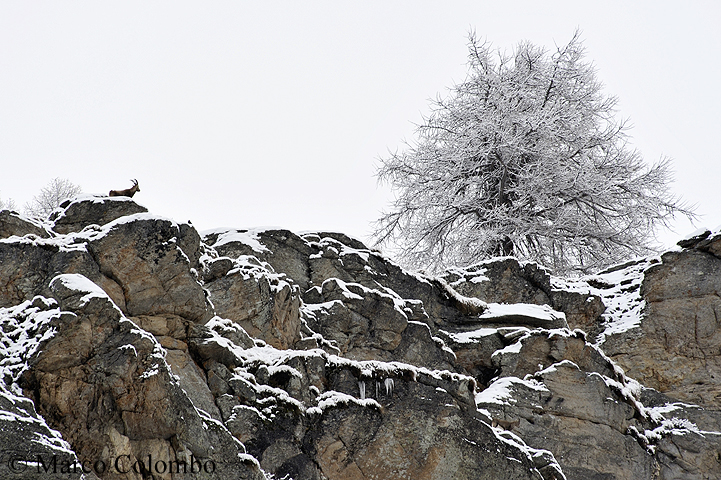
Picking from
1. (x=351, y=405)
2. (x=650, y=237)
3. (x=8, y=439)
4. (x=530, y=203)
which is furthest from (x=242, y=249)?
(x=650, y=237)

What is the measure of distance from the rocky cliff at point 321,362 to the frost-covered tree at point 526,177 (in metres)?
4.57

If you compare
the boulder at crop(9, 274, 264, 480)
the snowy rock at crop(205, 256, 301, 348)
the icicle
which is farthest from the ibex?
the icicle

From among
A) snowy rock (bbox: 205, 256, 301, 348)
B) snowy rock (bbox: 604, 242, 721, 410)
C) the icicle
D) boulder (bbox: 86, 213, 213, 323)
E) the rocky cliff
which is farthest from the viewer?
snowy rock (bbox: 604, 242, 721, 410)

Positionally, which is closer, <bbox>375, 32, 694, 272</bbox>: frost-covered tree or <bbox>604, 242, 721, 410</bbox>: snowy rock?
<bbox>604, 242, 721, 410</bbox>: snowy rock

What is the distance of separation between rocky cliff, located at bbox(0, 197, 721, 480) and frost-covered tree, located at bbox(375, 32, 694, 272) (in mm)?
4573

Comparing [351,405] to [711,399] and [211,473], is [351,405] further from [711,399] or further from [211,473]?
[711,399]

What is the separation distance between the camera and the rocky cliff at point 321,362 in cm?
671

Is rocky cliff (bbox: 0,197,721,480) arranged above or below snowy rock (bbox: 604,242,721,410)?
below

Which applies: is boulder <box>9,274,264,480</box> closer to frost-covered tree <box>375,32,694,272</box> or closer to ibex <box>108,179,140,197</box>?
ibex <box>108,179,140,197</box>

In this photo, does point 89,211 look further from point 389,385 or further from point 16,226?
point 389,385

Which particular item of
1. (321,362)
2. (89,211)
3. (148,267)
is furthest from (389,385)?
(89,211)

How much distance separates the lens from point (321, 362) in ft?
27.7

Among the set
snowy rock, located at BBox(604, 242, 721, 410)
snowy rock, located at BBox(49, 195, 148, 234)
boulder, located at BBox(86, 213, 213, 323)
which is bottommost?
boulder, located at BBox(86, 213, 213, 323)

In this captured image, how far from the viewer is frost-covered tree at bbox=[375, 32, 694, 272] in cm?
1831
